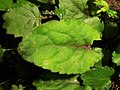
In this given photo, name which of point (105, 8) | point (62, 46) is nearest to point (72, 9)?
point (105, 8)

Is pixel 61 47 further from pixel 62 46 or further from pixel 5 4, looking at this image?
pixel 5 4

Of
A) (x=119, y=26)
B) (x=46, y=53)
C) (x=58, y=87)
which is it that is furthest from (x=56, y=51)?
(x=119, y=26)

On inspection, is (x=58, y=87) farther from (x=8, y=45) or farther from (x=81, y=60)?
(x=8, y=45)

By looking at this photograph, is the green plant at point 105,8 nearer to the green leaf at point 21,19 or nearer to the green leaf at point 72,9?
the green leaf at point 72,9

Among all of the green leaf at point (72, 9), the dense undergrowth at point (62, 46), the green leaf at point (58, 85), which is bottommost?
the green leaf at point (58, 85)

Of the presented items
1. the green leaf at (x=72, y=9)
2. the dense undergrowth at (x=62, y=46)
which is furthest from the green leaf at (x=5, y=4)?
the green leaf at (x=72, y=9)
